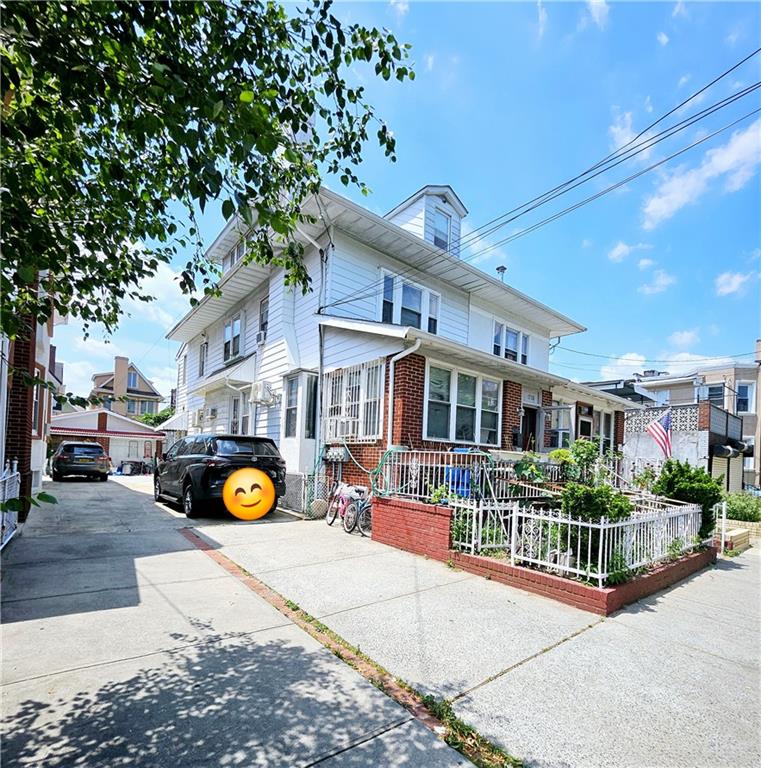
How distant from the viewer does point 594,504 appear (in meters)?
5.39

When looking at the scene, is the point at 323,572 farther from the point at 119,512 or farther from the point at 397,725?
the point at 119,512

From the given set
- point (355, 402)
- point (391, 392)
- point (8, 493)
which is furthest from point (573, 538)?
point (8, 493)

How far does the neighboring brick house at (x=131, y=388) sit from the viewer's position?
43094 mm

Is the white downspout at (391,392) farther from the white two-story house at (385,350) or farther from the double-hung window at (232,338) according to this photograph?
the double-hung window at (232,338)

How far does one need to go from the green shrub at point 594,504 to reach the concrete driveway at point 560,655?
102 cm

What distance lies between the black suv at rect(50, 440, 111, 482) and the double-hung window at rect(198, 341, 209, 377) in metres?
5.26

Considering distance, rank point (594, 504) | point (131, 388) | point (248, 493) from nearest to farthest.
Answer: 1. point (594, 504)
2. point (248, 493)
3. point (131, 388)

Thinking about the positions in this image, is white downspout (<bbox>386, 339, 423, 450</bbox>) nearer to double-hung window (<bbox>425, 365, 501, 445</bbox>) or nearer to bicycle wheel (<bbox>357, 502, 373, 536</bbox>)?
double-hung window (<bbox>425, 365, 501, 445</bbox>)

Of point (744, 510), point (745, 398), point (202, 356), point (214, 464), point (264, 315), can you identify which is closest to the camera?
point (214, 464)

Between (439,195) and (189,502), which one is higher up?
(439,195)

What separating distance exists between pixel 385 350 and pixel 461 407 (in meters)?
2.56

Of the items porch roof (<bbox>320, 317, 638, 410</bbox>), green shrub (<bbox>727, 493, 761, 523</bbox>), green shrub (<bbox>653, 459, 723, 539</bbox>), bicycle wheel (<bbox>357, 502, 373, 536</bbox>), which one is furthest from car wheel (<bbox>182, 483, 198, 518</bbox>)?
green shrub (<bbox>727, 493, 761, 523</bbox>)

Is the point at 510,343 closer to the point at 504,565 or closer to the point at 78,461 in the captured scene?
the point at 504,565

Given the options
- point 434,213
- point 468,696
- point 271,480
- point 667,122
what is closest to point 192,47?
point 468,696
